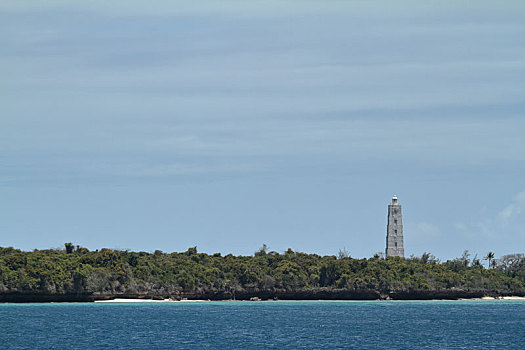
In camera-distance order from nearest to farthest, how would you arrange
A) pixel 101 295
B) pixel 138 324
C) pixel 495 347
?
pixel 495 347 < pixel 138 324 < pixel 101 295

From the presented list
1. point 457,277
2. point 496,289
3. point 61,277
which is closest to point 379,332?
point 61,277

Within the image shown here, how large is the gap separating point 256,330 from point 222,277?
257ft

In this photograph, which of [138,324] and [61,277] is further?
[61,277]

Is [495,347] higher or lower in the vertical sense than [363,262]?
lower

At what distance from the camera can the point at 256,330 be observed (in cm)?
9219

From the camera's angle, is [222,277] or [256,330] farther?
[222,277]

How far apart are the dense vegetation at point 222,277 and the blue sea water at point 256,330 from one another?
1942cm

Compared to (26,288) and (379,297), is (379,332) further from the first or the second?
(379,297)

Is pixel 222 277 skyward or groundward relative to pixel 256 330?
skyward

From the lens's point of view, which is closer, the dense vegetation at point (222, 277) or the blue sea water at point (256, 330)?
the blue sea water at point (256, 330)

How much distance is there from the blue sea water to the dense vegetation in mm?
19418

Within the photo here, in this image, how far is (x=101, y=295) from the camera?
160125mm

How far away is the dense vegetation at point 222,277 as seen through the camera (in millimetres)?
147250

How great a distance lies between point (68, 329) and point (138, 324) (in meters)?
11.5
